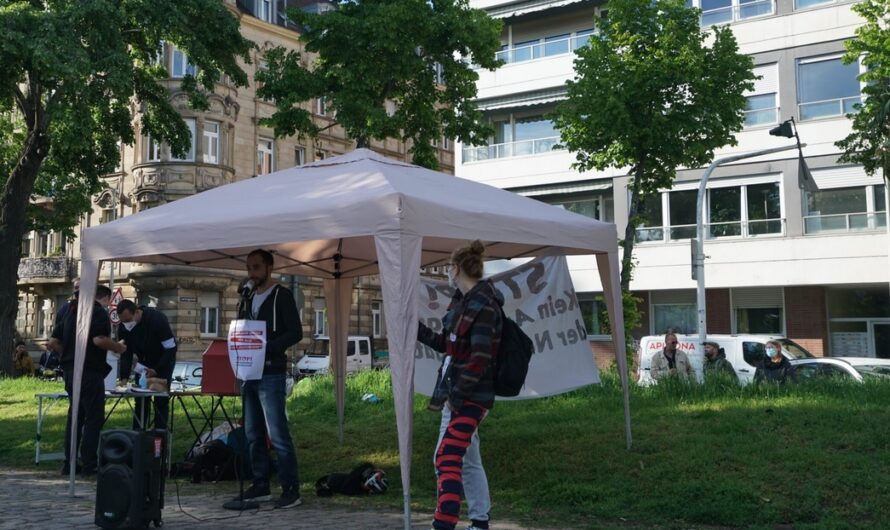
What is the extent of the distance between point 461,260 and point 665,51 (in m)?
17.2

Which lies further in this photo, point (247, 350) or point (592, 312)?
point (592, 312)

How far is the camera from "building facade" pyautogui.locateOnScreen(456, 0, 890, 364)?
32469 millimetres

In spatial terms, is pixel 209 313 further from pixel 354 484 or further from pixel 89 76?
pixel 354 484

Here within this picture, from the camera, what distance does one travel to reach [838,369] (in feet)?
55.8

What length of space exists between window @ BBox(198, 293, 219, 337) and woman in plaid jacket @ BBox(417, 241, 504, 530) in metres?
39.5

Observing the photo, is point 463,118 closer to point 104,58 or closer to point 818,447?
point 104,58

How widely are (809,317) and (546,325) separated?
25.2m

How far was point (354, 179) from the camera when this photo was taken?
8438mm

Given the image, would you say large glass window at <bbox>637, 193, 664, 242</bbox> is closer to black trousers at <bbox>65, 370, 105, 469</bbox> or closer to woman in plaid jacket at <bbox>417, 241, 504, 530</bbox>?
black trousers at <bbox>65, 370, 105, 469</bbox>

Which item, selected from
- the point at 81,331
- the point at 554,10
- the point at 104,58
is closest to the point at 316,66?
the point at 104,58

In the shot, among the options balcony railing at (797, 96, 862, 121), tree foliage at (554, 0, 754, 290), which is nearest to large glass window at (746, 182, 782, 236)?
balcony railing at (797, 96, 862, 121)

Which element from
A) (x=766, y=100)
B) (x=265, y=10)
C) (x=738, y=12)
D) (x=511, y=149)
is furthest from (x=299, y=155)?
(x=766, y=100)

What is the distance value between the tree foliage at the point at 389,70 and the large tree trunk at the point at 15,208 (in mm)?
5633

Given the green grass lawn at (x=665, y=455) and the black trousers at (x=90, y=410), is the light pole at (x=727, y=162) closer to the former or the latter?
the green grass lawn at (x=665, y=455)
